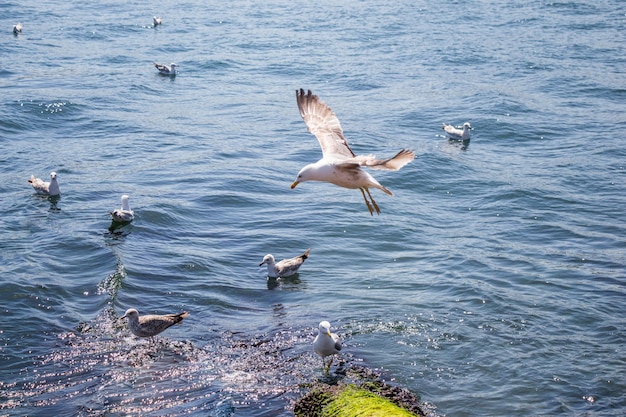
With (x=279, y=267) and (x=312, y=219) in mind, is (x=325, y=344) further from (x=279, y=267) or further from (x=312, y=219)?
(x=312, y=219)

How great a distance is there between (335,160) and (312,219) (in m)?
8.25

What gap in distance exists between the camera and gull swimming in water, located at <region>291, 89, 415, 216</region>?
10.2 m

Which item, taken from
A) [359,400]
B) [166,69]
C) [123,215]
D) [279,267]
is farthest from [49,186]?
[166,69]

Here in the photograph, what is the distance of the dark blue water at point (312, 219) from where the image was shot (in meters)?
12.0

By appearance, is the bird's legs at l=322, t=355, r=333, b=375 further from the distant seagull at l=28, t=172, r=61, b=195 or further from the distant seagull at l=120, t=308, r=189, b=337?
the distant seagull at l=28, t=172, r=61, b=195

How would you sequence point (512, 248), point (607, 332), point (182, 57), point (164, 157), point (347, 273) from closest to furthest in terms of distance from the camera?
point (607, 332) < point (347, 273) < point (512, 248) < point (164, 157) < point (182, 57)

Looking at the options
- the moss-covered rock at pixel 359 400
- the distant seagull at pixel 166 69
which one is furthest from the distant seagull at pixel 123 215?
the distant seagull at pixel 166 69

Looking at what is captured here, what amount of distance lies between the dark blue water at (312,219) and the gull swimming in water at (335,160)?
2.75 meters

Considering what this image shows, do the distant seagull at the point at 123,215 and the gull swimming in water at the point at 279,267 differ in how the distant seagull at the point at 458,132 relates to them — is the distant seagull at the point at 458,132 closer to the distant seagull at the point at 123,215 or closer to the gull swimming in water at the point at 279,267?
the gull swimming in water at the point at 279,267

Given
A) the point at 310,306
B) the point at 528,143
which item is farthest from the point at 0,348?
the point at 528,143

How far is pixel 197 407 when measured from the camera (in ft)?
35.5

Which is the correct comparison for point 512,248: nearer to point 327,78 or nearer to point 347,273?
point 347,273

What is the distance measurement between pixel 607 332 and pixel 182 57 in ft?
85.6

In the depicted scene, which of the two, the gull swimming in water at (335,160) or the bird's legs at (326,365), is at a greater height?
the gull swimming in water at (335,160)
